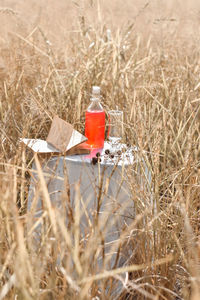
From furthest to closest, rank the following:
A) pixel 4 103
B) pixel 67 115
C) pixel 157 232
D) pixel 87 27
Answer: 1. pixel 87 27
2. pixel 4 103
3. pixel 67 115
4. pixel 157 232

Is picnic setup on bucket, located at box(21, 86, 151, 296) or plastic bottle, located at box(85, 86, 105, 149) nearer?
picnic setup on bucket, located at box(21, 86, 151, 296)

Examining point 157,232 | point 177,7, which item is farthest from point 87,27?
point 177,7

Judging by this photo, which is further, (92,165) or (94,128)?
(94,128)

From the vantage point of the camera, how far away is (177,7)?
5.74 metres

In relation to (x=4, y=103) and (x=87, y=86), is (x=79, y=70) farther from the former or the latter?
(x=4, y=103)

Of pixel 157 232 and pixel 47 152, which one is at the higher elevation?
pixel 47 152

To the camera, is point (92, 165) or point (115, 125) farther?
point (115, 125)

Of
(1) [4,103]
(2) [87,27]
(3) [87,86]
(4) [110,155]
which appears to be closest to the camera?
(4) [110,155]

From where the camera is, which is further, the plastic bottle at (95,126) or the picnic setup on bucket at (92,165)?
the plastic bottle at (95,126)

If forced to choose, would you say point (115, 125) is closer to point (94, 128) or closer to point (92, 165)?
point (94, 128)

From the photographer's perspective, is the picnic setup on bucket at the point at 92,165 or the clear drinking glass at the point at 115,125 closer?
the picnic setup on bucket at the point at 92,165

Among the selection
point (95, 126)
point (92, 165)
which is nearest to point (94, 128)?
point (95, 126)

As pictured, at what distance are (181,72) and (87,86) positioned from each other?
54cm

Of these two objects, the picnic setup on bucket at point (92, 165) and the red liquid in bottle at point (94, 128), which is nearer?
the picnic setup on bucket at point (92, 165)
